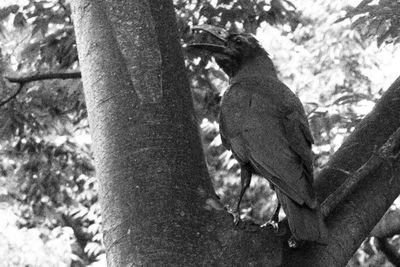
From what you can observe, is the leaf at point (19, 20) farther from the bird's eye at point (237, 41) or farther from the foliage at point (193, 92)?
the bird's eye at point (237, 41)

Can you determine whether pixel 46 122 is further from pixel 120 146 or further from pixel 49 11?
pixel 120 146

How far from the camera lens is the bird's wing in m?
3.05

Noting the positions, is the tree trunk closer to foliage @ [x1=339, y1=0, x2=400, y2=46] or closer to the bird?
the bird

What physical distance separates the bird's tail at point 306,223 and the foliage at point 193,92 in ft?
4.89

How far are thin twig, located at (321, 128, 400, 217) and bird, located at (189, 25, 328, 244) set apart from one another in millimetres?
47

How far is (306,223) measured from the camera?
2514 mm

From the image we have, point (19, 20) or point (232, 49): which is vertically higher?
point (232, 49)

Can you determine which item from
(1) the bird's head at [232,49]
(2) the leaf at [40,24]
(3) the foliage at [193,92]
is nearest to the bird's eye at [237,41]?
(1) the bird's head at [232,49]

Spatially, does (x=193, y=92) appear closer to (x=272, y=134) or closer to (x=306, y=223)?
(x=272, y=134)

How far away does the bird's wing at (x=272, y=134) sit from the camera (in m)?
3.05

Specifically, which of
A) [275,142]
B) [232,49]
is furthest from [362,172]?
[232,49]

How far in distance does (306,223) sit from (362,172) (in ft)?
1.02

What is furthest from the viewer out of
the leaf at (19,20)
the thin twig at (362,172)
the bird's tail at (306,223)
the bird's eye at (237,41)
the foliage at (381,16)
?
the leaf at (19,20)

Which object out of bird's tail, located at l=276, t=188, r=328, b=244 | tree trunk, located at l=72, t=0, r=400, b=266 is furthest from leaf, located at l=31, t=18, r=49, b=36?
bird's tail, located at l=276, t=188, r=328, b=244
